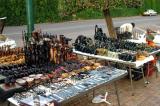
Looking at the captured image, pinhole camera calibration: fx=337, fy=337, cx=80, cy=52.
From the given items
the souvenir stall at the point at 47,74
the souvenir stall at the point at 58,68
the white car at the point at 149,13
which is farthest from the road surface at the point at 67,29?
the white car at the point at 149,13

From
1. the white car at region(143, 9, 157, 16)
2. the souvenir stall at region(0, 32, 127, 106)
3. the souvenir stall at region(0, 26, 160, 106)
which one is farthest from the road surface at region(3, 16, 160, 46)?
the white car at region(143, 9, 157, 16)

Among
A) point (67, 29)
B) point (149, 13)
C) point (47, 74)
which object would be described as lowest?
point (67, 29)

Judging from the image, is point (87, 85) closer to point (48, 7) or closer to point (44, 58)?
point (44, 58)

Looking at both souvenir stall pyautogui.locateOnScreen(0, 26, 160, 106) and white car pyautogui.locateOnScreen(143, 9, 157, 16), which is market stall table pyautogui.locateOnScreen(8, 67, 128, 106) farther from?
white car pyautogui.locateOnScreen(143, 9, 157, 16)

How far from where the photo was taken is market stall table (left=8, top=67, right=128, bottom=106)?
4914mm

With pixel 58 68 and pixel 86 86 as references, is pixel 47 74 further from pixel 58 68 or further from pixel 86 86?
pixel 86 86

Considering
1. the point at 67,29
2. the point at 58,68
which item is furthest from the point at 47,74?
the point at 67,29

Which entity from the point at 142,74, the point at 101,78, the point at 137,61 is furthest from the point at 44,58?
the point at 142,74

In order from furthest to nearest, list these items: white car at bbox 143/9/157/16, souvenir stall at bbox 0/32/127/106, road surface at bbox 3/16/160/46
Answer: white car at bbox 143/9/157/16
road surface at bbox 3/16/160/46
souvenir stall at bbox 0/32/127/106

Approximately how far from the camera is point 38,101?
15.5 ft

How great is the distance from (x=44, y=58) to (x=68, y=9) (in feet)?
11.5

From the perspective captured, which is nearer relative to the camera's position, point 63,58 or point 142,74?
point 63,58

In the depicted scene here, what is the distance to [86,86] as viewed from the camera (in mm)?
5406

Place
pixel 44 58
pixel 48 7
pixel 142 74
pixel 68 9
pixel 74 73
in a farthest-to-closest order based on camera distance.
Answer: pixel 48 7 → pixel 68 9 → pixel 142 74 → pixel 44 58 → pixel 74 73
